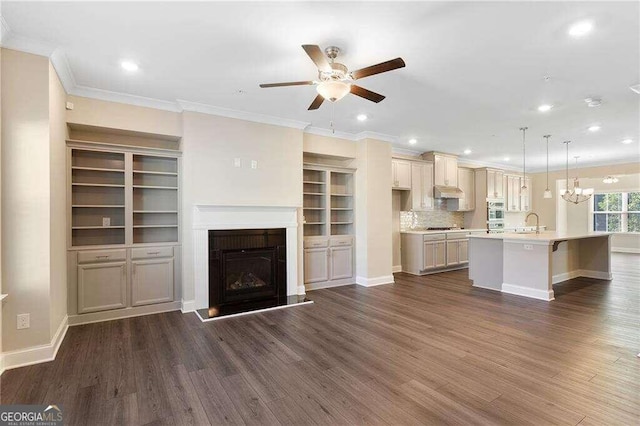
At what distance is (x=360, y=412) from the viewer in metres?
2.09

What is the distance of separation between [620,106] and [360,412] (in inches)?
212

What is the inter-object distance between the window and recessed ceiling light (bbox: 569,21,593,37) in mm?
10828

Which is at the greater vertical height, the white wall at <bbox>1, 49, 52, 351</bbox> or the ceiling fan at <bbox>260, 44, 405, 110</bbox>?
the ceiling fan at <bbox>260, 44, 405, 110</bbox>

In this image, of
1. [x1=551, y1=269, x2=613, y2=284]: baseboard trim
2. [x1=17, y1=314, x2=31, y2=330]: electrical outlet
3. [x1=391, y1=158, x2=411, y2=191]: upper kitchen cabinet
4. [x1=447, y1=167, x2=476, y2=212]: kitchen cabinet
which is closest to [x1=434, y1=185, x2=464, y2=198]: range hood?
[x1=447, y1=167, x2=476, y2=212]: kitchen cabinet

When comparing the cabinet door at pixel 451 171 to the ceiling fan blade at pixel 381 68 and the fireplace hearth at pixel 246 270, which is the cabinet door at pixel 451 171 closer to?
the fireplace hearth at pixel 246 270

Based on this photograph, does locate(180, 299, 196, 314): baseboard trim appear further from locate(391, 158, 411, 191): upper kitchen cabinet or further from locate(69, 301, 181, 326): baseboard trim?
locate(391, 158, 411, 191): upper kitchen cabinet

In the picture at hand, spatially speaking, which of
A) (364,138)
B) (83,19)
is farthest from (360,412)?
(364,138)

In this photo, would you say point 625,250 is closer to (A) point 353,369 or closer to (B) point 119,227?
(A) point 353,369

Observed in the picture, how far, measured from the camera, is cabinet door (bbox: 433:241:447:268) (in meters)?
6.91

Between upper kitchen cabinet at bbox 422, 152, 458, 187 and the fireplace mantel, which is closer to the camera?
the fireplace mantel

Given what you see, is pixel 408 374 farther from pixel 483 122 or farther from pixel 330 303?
pixel 483 122

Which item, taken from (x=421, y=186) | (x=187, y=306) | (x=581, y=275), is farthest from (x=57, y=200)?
(x=581, y=275)

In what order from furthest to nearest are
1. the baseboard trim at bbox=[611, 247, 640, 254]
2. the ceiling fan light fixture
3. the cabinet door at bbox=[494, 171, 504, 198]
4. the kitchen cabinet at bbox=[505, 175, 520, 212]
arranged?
the baseboard trim at bbox=[611, 247, 640, 254] → the kitchen cabinet at bbox=[505, 175, 520, 212] → the cabinet door at bbox=[494, 171, 504, 198] → the ceiling fan light fixture

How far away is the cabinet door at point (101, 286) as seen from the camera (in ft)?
12.5
